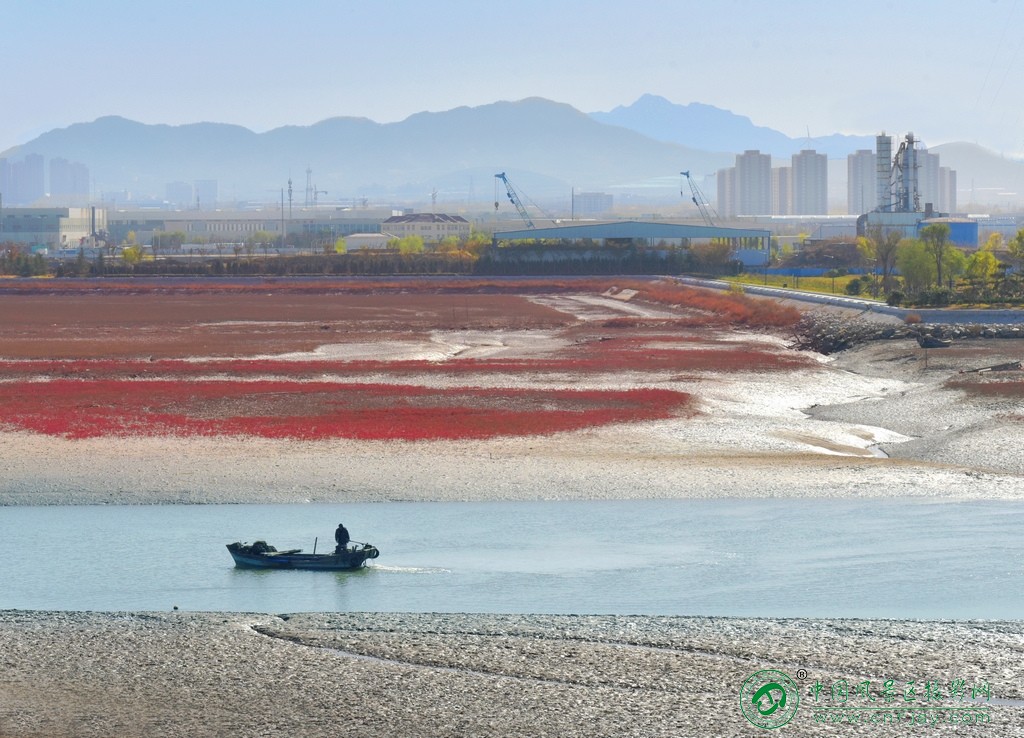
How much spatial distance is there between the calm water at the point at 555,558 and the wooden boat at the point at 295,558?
174 millimetres

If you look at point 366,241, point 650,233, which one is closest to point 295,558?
point 650,233

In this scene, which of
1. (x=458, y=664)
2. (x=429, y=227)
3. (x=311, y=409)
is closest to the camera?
(x=458, y=664)

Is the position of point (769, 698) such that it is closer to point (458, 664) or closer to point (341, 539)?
point (458, 664)

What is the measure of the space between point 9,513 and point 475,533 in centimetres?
963

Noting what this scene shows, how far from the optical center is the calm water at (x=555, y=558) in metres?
21.7

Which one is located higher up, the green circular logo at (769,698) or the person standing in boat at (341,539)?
the person standing in boat at (341,539)

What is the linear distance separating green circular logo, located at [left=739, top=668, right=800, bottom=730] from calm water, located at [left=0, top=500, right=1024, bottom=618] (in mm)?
3157

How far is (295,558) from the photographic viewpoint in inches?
945

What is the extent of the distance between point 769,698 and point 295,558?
31.6 feet

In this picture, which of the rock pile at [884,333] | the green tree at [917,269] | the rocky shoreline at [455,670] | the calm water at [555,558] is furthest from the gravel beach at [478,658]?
the green tree at [917,269]

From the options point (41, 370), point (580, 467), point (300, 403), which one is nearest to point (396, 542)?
point (580, 467)

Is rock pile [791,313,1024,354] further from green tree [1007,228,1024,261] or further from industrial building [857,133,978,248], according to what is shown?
industrial building [857,133,978,248]

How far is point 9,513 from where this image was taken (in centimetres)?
2838

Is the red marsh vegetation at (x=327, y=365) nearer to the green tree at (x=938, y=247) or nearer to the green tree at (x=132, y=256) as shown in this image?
the green tree at (x=938, y=247)
